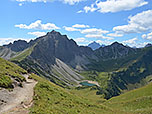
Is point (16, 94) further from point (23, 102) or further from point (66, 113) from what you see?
point (66, 113)

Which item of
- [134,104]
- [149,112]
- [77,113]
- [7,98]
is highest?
[7,98]

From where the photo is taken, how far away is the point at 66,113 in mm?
26500

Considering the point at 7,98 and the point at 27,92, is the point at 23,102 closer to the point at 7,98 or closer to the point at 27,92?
the point at 7,98

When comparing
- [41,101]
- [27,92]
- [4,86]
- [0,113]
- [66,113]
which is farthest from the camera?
[27,92]

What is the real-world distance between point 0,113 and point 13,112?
1.90 metres

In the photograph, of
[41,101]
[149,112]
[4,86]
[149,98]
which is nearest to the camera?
[41,101]

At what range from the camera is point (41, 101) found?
28297 millimetres

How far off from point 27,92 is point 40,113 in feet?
40.3

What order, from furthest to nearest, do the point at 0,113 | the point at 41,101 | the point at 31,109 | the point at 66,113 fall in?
the point at 41,101
the point at 66,113
the point at 31,109
the point at 0,113

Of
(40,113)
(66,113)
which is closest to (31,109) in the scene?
(40,113)

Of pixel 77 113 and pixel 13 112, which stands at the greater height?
pixel 13 112

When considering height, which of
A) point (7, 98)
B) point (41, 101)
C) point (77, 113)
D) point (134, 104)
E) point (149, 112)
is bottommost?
point (134, 104)

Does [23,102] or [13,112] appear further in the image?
[23,102]

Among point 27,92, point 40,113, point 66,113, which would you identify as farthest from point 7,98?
point 66,113
